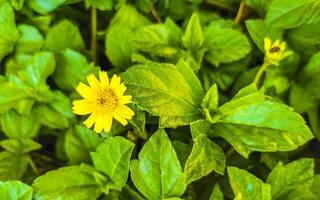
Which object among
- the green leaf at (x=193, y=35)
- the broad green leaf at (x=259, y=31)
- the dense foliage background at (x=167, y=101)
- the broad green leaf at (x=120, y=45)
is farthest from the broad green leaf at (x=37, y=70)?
the broad green leaf at (x=259, y=31)

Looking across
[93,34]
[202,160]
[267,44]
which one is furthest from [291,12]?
[93,34]

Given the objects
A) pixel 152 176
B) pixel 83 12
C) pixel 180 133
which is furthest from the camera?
pixel 83 12

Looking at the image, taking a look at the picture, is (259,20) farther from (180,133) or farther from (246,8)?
(180,133)

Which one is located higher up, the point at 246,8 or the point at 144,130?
the point at 246,8

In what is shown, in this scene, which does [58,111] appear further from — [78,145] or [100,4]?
[100,4]

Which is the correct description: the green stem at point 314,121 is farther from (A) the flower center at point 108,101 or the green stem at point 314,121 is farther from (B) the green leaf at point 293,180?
(A) the flower center at point 108,101

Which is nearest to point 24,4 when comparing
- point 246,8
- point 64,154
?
point 64,154

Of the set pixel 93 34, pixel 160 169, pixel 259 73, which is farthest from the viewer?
pixel 93 34
